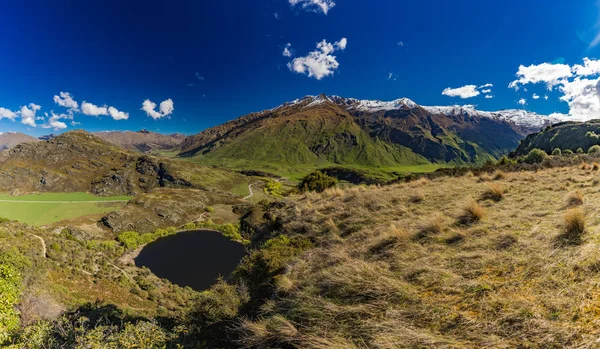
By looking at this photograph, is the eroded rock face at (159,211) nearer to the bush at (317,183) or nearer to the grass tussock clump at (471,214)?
the bush at (317,183)

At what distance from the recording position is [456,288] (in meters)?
4.54

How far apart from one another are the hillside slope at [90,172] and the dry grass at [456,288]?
163792 mm

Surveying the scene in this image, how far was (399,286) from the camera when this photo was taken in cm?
509

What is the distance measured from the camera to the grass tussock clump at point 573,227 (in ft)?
17.2

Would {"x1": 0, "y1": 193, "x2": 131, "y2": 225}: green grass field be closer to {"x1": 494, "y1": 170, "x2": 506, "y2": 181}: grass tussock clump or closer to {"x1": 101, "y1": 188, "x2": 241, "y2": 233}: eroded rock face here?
{"x1": 101, "y1": 188, "x2": 241, "y2": 233}: eroded rock face

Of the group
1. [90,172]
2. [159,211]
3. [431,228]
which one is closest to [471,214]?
[431,228]

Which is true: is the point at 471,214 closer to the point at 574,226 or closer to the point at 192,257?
the point at 574,226

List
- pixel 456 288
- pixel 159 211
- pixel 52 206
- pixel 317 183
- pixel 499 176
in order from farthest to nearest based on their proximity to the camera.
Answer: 1. pixel 52 206
2. pixel 159 211
3. pixel 317 183
4. pixel 499 176
5. pixel 456 288

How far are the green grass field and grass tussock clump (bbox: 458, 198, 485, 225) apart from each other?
130971mm

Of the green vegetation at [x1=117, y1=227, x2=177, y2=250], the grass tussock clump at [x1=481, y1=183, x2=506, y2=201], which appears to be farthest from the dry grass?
the green vegetation at [x1=117, y1=227, x2=177, y2=250]

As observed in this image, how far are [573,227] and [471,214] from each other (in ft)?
9.50

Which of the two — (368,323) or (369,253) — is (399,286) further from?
(369,253)

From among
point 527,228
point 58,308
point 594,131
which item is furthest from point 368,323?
point 594,131

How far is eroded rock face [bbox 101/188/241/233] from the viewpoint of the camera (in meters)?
88.9
